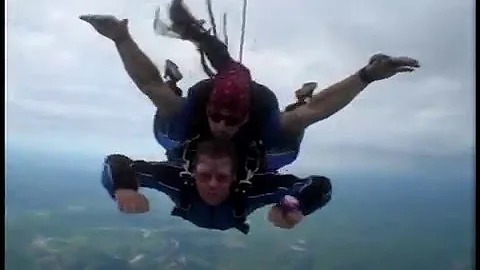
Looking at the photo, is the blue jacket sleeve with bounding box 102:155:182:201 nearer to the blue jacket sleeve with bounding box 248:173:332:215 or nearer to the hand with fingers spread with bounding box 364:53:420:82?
the blue jacket sleeve with bounding box 248:173:332:215

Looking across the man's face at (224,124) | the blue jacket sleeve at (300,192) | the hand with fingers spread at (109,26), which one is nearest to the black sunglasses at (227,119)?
the man's face at (224,124)

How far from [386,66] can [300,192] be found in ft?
0.89

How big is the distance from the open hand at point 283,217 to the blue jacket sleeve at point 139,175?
17 cm

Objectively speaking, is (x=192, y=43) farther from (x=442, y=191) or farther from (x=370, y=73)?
(x=442, y=191)

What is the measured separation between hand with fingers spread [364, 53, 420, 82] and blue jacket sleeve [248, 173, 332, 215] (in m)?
0.20

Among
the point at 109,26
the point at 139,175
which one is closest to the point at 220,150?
the point at 139,175

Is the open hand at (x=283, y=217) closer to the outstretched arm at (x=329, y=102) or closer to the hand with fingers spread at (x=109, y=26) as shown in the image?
the outstretched arm at (x=329, y=102)

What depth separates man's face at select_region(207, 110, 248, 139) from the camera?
1.47 m

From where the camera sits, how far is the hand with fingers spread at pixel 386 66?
148cm

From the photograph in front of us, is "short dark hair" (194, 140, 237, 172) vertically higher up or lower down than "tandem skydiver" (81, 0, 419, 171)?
lower down

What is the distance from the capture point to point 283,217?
148cm

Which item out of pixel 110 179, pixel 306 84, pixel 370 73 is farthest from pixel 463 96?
pixel 110 179

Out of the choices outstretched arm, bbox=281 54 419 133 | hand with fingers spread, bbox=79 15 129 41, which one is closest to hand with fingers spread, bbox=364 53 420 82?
outstretched arm, bbox=281 54 419 133

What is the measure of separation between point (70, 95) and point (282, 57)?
15.1 inches
